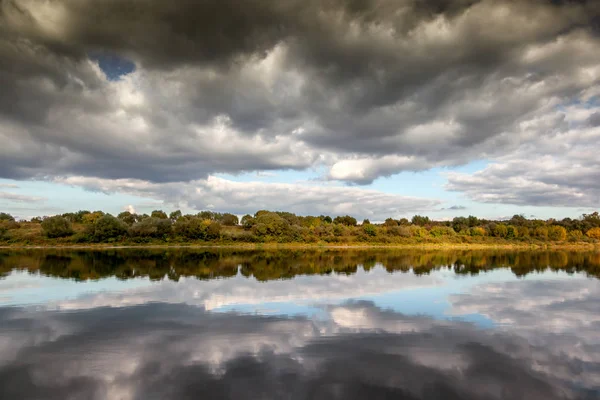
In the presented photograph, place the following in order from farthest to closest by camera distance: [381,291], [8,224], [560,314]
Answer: [8,224]
[381,291]
[560,314]

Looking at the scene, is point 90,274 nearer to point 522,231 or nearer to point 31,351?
point 31,351

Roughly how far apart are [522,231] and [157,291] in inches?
5307

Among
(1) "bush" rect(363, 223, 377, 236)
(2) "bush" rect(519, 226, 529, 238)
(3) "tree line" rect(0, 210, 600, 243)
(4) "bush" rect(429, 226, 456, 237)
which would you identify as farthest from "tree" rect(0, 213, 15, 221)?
(2) "bush" rect(519, 226, 529, 238)

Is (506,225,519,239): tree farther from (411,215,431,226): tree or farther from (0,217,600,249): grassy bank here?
(411,215,431,226): tree

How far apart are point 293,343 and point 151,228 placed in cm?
8123

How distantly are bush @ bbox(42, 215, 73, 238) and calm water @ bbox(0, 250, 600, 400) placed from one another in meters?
64.2

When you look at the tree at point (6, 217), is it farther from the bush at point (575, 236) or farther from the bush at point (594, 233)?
the bush at point (594, 233)

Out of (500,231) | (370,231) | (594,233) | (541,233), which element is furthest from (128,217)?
(594,233)

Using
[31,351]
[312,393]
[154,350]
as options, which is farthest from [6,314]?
[312,393]

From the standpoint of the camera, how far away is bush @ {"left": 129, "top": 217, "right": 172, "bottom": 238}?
85875 millimetres

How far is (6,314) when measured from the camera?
1794cm

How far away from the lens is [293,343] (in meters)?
13.5

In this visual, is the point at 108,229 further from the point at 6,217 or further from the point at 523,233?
the point at 523,233

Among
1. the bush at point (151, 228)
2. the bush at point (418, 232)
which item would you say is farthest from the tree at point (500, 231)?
the bush at point (151, 228)
